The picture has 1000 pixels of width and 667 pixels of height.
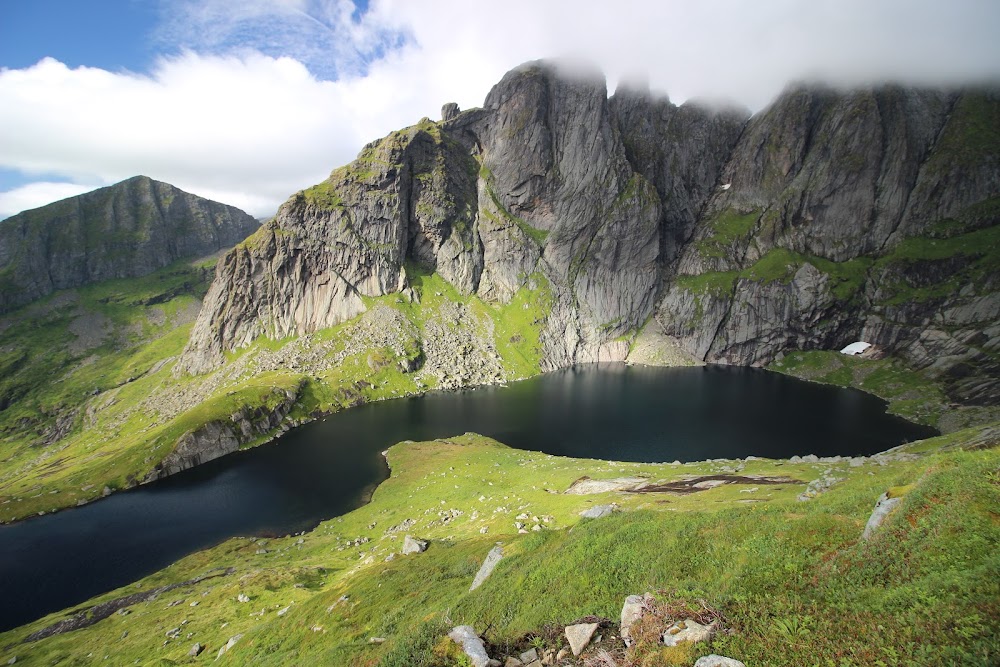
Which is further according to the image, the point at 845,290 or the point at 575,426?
the point at 845,290

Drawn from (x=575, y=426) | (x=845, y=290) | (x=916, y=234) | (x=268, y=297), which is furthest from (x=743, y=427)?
(x=268, y=297)

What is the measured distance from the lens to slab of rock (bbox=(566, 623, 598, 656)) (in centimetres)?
1145

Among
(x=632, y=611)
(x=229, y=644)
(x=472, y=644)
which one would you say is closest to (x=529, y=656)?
(x=472, y=644)

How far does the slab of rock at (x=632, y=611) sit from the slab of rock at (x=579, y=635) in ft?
2.86

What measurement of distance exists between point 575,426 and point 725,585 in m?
94.8

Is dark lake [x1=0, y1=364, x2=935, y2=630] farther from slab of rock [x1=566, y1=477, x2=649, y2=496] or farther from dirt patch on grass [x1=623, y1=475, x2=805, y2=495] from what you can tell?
dirt patch on grass [x1=623, y1=475, x2=805, y2=495]

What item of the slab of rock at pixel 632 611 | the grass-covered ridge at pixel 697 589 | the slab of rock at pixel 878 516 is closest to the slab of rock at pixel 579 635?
the grass-covered ridge at pixel 697 589

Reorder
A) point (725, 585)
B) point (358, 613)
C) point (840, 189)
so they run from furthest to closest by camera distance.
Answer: point (840, 189) < point (358, 613) < point (725, 585)

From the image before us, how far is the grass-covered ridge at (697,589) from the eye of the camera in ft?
29.4

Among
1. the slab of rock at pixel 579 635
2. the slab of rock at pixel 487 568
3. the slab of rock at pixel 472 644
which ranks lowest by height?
the slab of rock at pixel 487 568

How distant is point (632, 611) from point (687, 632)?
74.4 inches

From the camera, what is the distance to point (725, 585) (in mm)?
12078

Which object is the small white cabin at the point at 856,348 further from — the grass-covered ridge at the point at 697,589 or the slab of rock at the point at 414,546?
the slab of rock at the point at 414,546

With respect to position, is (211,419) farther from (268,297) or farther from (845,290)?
(845,290)
